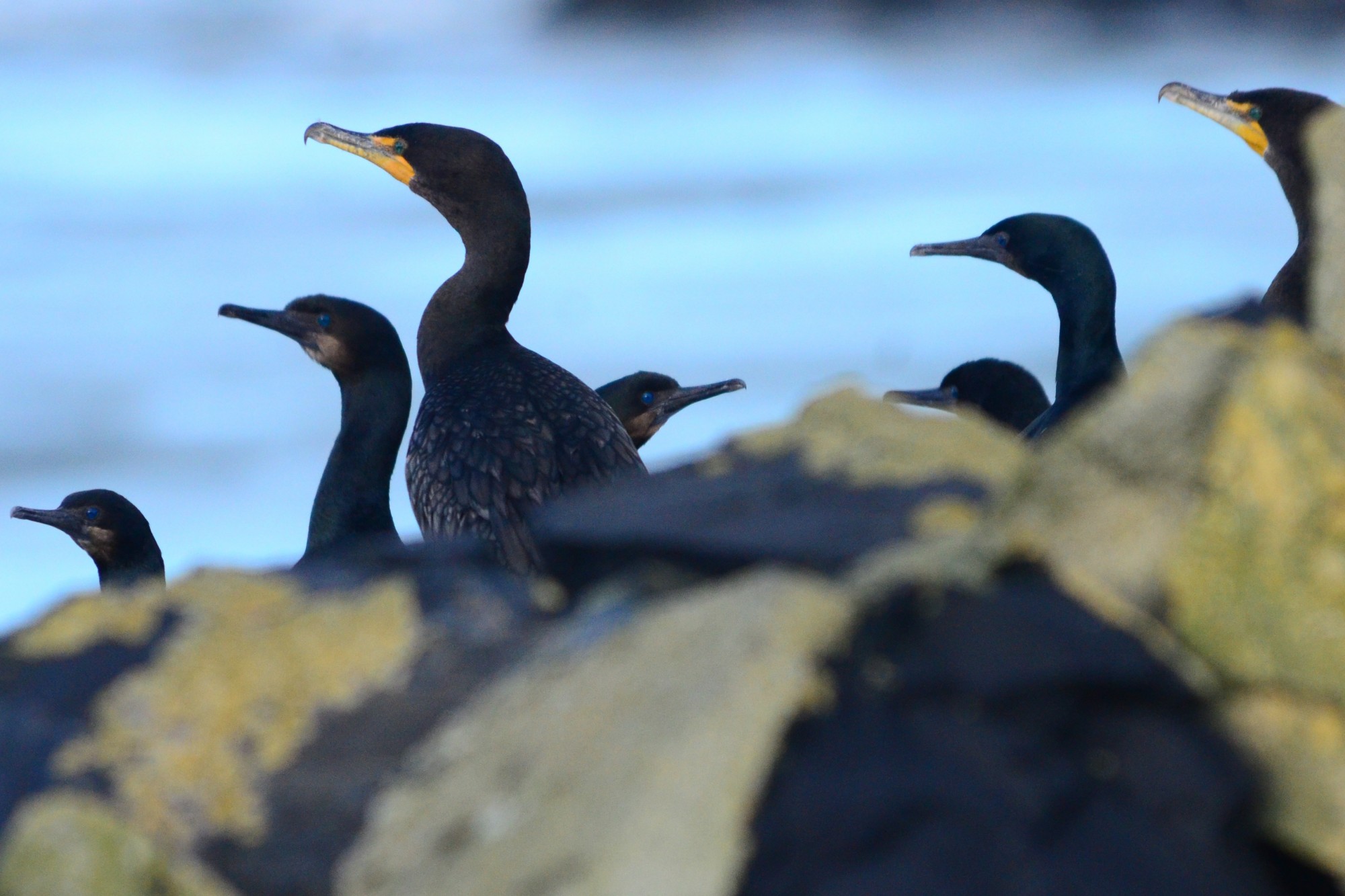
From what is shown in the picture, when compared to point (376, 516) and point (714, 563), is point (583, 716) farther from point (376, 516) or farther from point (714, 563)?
point (376, 516)

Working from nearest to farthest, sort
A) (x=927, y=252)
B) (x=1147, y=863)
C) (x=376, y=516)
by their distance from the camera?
(x=1147, y=863) → (x=376, y=516) → (x=927, y=252)

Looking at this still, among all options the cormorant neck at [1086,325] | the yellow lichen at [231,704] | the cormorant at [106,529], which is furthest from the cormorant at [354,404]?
the yellow lichen at [231,704]

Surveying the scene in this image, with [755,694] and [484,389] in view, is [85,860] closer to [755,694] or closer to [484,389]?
[755,694]

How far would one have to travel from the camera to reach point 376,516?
6.64m

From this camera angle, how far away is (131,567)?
27.7 feet

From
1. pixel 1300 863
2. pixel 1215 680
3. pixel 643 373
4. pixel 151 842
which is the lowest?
pixel 643 373

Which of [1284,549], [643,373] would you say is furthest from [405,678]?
[643,373]

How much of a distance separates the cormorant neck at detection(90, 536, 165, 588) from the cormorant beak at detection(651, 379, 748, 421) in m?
2.55

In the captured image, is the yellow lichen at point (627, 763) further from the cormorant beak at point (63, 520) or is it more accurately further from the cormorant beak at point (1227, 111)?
the cormorant beak at point (63, 520)

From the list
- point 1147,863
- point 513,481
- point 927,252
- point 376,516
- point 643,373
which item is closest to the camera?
point 1147,863

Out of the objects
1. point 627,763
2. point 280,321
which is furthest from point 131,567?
point 627,763

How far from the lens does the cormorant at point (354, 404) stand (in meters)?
6.61

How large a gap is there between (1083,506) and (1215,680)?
279 mm

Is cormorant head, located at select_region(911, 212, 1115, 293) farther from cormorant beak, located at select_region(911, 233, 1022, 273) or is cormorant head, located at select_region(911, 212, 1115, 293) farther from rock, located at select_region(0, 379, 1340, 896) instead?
rock, located at select_region(0, 379, 1340, 896)
